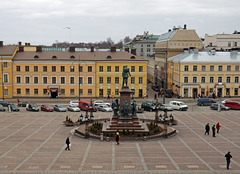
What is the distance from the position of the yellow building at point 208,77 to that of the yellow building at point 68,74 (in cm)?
903

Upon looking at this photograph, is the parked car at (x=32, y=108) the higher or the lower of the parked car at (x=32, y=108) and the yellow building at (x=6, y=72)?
the lower

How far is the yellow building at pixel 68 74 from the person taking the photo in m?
71.8

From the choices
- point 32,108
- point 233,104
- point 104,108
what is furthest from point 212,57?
point 32,108

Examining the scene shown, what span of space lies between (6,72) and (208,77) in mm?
43025

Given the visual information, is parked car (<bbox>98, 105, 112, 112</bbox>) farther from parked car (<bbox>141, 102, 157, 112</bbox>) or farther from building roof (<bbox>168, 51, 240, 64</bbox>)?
building roof (<bbox>168, 51, 240, 64</bbox>)

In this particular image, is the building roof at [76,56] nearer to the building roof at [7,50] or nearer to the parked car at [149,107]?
the building roof at [7,50]

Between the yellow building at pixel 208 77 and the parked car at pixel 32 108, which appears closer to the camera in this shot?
the parked car at pixel 32 108

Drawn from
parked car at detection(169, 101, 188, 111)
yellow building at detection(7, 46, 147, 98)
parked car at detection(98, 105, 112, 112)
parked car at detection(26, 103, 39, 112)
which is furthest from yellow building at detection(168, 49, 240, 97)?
parked car at detection(26, 103, 39, 112)

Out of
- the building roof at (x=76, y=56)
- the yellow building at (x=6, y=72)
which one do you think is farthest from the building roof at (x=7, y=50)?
the building roof at (x=76, y=56)

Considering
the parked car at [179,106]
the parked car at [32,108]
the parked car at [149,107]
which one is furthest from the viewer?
the parked car at [179,106]

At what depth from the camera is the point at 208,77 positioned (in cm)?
7375

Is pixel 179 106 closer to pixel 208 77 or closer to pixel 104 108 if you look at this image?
pixel 104 108

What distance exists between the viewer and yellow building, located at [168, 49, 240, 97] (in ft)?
242

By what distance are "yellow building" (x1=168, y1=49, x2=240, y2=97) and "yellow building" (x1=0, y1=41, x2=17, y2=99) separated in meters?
35.9
